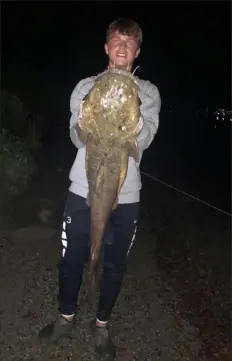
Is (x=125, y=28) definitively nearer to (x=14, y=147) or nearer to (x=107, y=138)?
(x=107, y=138)

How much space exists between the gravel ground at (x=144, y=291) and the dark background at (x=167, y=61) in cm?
189

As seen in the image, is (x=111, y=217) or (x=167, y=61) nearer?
(x=111, y=217)

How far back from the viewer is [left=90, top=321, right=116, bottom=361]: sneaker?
→ 285 centimetres

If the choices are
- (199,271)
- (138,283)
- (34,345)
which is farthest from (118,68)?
(199,271)

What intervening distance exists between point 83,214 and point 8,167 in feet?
8.67

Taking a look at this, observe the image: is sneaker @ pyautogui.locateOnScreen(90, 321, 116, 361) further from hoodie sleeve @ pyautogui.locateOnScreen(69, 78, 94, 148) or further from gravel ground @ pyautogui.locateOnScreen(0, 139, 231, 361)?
hoodie sleeve @ pyautogui.locateOnScreen(69, 78, 94, 148)

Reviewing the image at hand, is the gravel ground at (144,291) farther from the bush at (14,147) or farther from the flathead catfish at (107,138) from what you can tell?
the flathead catfish at (107,138)

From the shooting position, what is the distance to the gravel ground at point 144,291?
118 inches

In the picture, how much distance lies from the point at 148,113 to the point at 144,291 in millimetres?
1937

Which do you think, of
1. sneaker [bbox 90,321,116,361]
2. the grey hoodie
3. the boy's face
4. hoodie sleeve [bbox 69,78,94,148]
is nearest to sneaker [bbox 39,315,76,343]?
sneaker [bbox 90,321,116,361]

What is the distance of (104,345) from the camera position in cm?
289

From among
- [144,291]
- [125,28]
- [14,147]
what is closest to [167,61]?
[14,147]

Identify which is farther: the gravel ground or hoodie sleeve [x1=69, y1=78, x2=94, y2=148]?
the gravel ground

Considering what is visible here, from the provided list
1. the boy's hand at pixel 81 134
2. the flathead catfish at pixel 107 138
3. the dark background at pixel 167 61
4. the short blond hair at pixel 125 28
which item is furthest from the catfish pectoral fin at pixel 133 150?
the dark background at pixel 167 61
